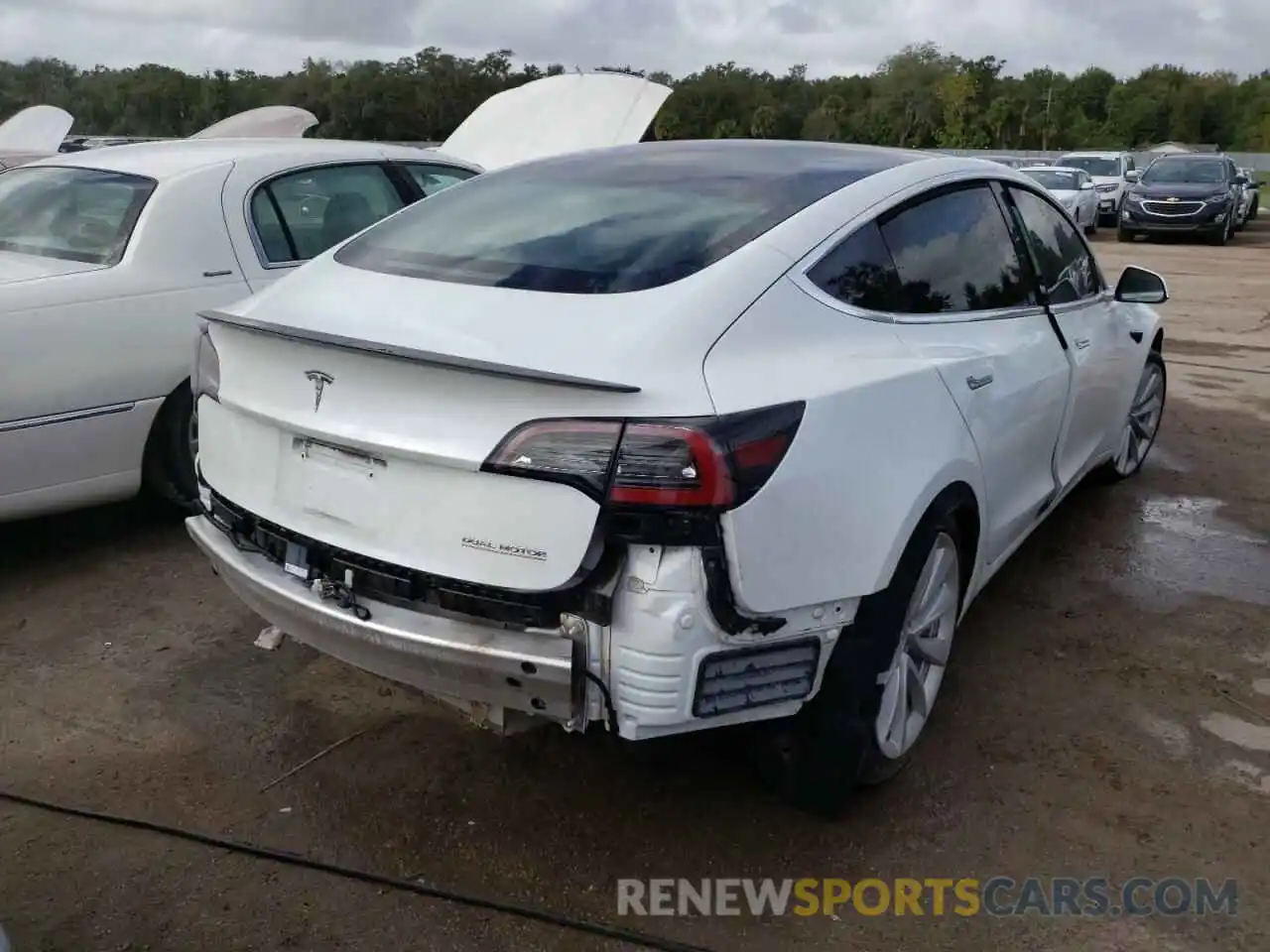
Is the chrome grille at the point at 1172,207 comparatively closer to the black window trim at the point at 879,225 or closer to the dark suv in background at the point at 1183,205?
the dark suv in background at the point at 1183,205

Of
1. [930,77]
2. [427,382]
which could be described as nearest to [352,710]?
[427,382]

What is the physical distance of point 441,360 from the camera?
2.38 meters

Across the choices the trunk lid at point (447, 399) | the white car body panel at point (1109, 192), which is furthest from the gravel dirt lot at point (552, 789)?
the white car body panel at point (1109, 192)

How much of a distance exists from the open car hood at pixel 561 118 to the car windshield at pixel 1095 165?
17.6 metres

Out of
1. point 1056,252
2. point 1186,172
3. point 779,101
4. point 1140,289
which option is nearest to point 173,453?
point 1056,252

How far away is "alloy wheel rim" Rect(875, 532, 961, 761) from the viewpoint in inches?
114

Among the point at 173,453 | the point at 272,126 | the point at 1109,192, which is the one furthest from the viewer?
the point at 1109,192

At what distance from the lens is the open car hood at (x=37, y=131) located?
13.1 meters

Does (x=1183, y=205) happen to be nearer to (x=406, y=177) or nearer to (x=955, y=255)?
(x=406, y=177)

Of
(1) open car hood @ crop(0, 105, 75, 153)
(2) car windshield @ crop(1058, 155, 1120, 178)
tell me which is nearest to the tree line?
(2) car windshield @ crop(1058, 155, 1120, 178)

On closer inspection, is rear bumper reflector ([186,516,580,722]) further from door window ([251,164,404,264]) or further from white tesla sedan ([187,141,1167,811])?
door window ([251,164,404,264])

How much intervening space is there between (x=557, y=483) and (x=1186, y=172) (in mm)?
22997

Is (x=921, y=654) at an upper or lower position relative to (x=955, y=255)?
lower

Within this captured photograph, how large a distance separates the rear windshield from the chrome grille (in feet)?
64.4
